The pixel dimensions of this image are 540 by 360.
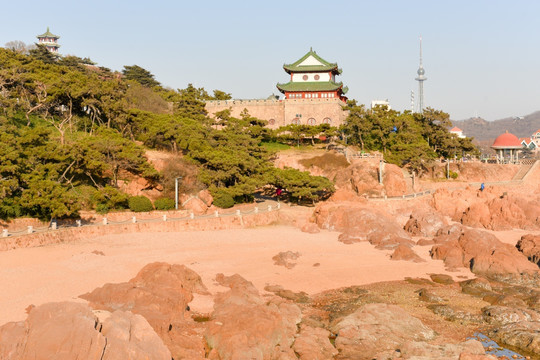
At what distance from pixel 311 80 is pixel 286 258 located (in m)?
42.3

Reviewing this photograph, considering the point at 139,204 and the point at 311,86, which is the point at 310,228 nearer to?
the point at 139,204

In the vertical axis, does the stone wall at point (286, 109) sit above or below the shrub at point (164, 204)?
above

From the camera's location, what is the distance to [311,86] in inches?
2484

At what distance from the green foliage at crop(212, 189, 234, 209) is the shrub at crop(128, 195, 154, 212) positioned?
569 centimetres

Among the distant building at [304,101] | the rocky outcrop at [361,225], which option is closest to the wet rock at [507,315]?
the rocky outcrop at [361,225]

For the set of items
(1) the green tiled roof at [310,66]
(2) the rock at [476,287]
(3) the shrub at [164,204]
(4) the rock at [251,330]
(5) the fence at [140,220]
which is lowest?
(2) the rock at [476,287]

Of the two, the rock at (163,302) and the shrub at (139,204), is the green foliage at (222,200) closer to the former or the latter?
the shrub at (139,204)

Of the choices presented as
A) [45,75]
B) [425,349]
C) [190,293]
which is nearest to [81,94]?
[45,75]

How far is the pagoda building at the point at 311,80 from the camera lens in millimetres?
62844

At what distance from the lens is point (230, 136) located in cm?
4556

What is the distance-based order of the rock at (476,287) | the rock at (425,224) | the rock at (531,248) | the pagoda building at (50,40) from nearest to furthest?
the rock at (476,287) < the rock at (531,248) < the rock at (425,224) < the pagoda building at (50,40)

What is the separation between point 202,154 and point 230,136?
23.1 ft

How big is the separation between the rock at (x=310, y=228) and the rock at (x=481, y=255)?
28.9 feet

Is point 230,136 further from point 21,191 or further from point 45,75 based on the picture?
point 21,191
